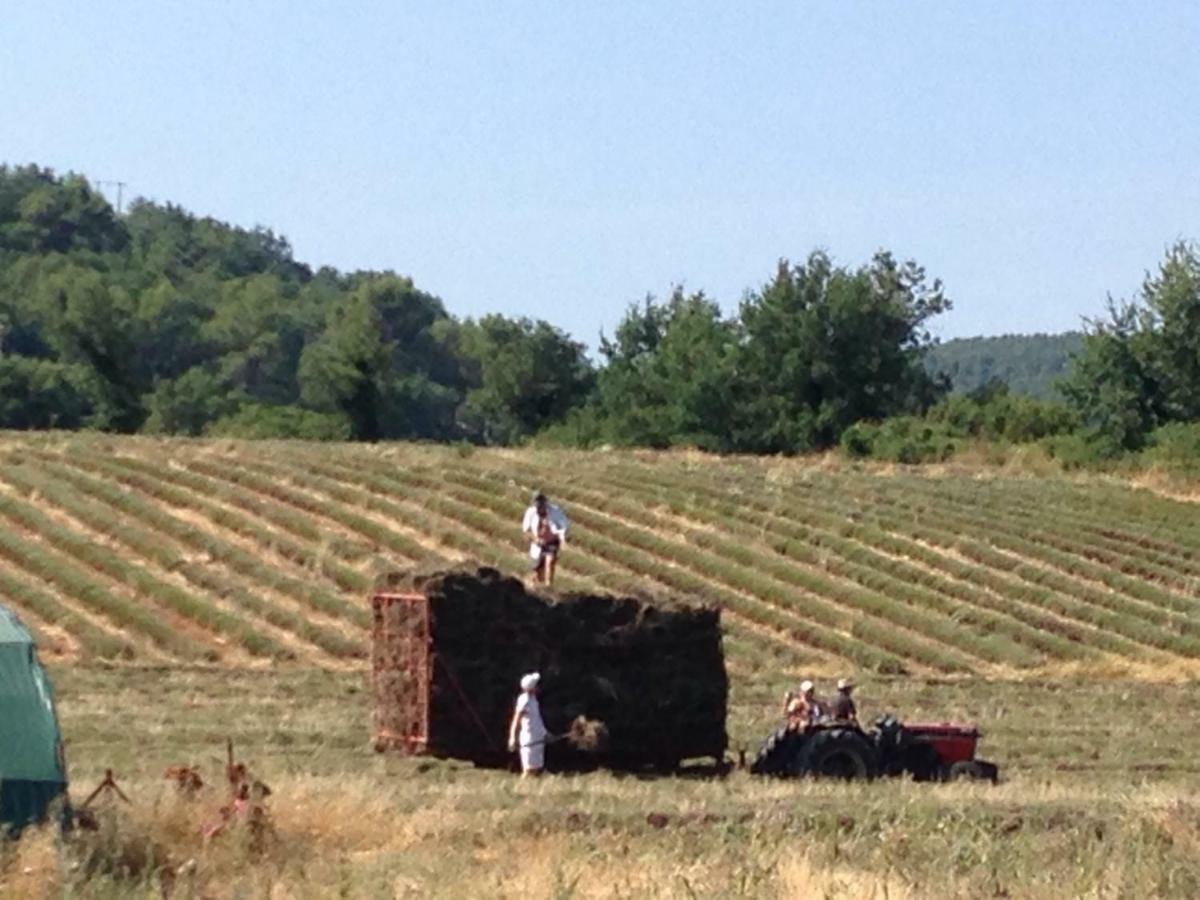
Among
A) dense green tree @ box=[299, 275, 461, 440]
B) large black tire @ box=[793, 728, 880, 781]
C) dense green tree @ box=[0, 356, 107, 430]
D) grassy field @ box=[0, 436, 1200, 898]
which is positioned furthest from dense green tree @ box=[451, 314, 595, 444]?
large black tire @ box=[793, 728, 880, 781]

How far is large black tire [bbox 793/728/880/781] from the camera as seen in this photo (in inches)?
926

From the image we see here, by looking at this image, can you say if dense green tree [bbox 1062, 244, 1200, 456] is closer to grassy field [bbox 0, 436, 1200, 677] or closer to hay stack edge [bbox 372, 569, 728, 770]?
grassy field [bbox 0, 436, 1200, 677]

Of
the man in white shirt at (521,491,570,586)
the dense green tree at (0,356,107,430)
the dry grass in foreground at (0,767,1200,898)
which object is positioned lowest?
the dry grass in foreground at (0,767,1200,898)

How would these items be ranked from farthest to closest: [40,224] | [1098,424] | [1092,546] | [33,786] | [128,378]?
1. [40,224]
2. [128,378]
3. [1098,424]
4. [1092,546]
5. [33,786]

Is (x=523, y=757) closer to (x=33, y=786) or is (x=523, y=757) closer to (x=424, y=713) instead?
(x=424, y=713)

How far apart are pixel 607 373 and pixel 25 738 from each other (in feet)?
277

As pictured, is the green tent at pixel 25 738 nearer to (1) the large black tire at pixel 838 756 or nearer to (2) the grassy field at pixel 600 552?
(1) the large black tire at pixel 838 756

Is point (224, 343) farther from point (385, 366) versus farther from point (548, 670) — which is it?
point (548, 670)

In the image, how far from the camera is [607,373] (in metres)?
101

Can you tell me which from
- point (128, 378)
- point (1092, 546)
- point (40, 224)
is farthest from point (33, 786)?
point (40, 224)

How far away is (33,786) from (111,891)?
2.57m

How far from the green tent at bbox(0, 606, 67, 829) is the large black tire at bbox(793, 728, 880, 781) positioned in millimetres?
8316

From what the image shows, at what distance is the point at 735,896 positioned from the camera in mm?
13734

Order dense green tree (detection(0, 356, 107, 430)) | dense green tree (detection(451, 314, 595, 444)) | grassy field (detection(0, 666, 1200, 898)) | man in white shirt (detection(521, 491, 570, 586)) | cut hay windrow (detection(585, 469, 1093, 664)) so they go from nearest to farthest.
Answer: grassy field (detection(0, 666, 1200, 898)), man in white shirt (detection(521, 491, 570, 586)), cut hay windrow (detection(585, 469, 1093, 664)), dense green tree (detection(0, 356, 107, 430)), dense green tree (detection(451, 314, 595, 444))
